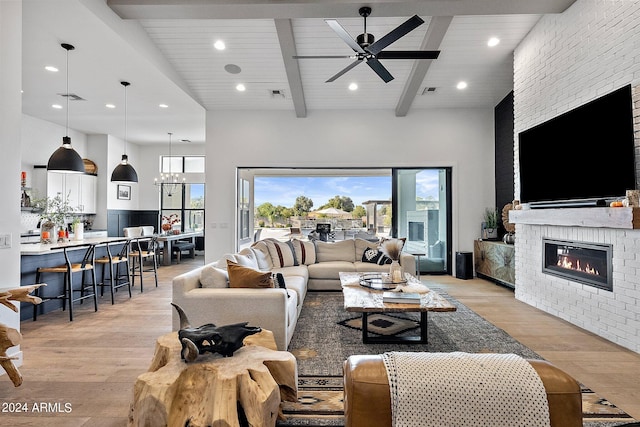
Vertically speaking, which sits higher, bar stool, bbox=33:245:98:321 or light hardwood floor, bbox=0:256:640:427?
bar stool, bbox=33:245:98:321

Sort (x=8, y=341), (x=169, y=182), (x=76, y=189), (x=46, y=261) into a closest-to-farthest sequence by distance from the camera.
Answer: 1. (x=8, y=341)
2. (x=46, y=261)
3. (x=76, y=189)
4. (x=169, y=182)

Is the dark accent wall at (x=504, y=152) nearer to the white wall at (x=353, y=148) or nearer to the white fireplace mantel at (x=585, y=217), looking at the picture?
the white wall at (x=353, y=148)

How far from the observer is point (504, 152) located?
6359 millimetres

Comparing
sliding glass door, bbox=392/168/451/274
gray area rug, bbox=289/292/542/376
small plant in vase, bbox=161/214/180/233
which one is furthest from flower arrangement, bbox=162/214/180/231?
gray area rug, bbox=289/292/542/376

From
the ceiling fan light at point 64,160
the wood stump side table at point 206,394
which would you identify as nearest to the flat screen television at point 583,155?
the wood stump side table at point 206,394

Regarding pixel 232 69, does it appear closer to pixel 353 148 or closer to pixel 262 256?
pixel 353 148

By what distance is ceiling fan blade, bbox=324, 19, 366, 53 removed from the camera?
319 cm

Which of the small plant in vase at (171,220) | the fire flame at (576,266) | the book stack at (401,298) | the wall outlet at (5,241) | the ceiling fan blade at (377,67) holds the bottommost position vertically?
the book stack at (401,298)

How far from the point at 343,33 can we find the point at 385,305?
2.53 m

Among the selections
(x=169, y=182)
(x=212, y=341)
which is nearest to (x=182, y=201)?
(x=169, y=182)

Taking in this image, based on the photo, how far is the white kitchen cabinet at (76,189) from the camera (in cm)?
758

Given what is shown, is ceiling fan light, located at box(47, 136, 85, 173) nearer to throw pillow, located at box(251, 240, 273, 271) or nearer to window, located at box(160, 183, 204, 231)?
throw pillow, located at box(251, 240, 273, 271)

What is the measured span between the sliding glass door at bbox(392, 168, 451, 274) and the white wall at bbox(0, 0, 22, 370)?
5711 millimetres

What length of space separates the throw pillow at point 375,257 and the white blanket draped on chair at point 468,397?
425cm
